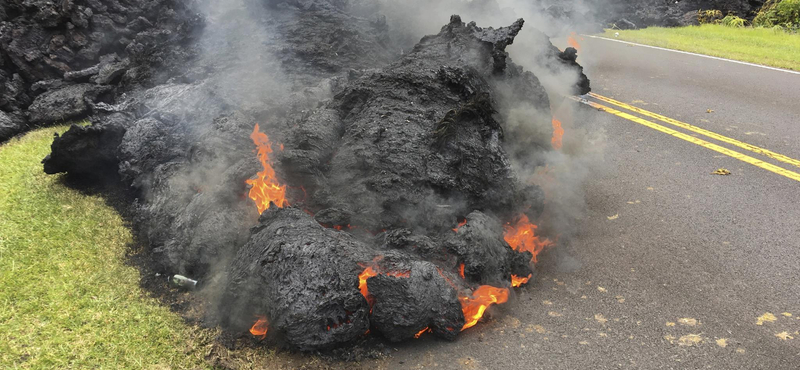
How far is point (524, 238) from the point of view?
467cm

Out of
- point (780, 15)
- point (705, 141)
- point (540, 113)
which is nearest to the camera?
point (540, 113)

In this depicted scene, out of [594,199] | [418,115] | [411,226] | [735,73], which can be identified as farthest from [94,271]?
[735,73]

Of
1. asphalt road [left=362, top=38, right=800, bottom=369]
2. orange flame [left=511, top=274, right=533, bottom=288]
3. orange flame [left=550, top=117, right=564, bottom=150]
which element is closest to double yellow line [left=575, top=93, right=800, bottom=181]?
asphalt road [left=362, top=38, right=800, bottom=369]

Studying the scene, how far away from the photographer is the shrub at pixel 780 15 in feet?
46.6

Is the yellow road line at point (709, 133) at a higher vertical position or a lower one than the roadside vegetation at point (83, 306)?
higher

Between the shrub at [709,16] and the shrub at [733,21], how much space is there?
240mm

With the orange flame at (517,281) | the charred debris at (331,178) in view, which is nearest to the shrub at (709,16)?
the charred debris at (331,178)

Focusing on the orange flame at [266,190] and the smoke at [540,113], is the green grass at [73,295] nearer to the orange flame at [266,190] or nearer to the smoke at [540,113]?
the orange flame at [266,190]

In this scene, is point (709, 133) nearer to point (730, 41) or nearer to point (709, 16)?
point (730, 41)

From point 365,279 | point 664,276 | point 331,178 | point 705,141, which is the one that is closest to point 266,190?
point 331,178

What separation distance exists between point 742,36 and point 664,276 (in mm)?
12660

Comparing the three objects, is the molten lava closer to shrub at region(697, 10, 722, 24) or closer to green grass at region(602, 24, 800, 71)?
green grass at region(602, 24, 800, 71)

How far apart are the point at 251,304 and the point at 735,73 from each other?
10680 mm

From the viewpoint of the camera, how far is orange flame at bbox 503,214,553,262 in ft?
15.1
